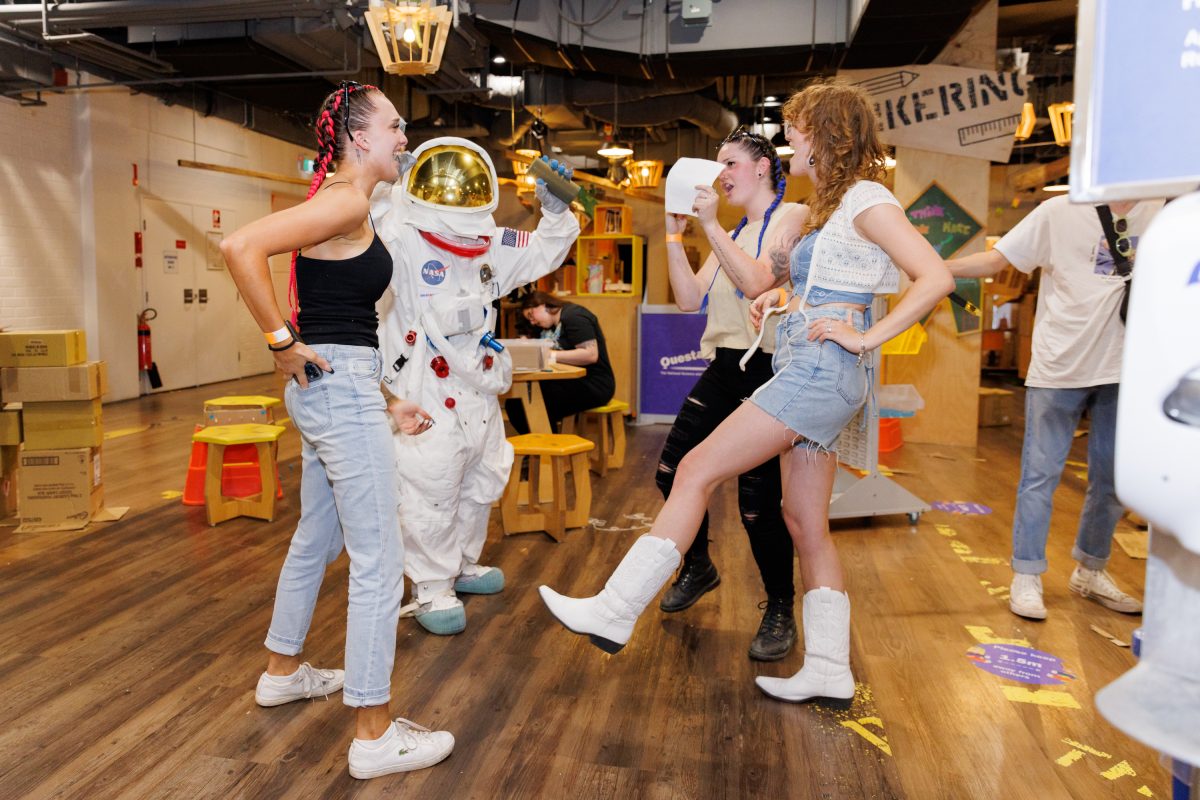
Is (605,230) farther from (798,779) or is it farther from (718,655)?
(798,779)

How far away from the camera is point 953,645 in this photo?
9.45ft

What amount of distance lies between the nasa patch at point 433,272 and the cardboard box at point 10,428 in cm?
234

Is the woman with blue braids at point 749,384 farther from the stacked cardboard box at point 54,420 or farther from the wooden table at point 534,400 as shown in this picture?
the stacked cardboard box at point 54,420

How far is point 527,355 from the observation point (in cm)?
491

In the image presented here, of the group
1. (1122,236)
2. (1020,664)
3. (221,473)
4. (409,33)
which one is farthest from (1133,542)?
(221,473)

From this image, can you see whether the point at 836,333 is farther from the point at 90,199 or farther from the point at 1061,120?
the point at 90,199

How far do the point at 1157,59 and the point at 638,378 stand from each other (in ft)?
21.9

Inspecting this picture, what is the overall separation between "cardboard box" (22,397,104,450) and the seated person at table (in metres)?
2.16

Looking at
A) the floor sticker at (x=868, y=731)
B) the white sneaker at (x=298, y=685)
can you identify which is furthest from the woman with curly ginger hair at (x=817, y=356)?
the white sneaker at (x=298, y=685)

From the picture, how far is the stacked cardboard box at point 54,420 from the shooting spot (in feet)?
13.1

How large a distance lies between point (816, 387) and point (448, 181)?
150cm

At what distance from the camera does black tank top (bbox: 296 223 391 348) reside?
6.63 feet

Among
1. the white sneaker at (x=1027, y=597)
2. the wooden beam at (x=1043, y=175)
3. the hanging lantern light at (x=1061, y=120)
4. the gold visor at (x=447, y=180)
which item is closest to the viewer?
the gold visor at (x=447, y=180)

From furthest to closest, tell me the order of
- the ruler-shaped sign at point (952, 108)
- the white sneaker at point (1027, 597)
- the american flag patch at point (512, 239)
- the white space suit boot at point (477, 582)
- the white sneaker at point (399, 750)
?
the ruler-shaped sign at point (952, 108)
the white space suit boot at point (477, 582)
the american flag patch at point (512, 239)
the white sneaker at point (1027, 597)
the white sneaker at point (399, 750)
